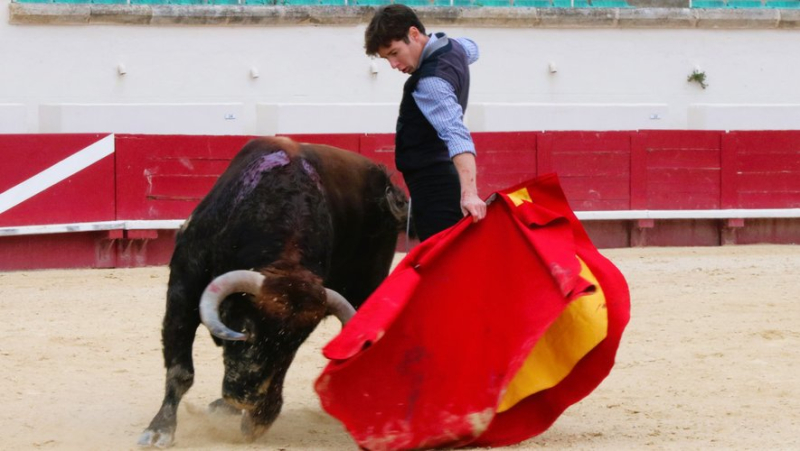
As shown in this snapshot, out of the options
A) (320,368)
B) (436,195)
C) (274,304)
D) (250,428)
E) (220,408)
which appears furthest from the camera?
(320,368)

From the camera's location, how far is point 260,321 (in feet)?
10.4

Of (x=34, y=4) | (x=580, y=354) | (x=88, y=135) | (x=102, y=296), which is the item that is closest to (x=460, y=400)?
(x=580, y=354)

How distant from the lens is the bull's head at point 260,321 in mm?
3160

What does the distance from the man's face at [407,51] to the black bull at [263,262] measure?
0.49 meters

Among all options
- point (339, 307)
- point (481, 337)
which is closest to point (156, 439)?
point (339, 307)

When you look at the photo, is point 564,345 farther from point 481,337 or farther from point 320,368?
point 320,368

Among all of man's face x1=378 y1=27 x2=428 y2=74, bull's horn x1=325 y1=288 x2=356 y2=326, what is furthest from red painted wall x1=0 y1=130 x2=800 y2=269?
man's face x1=378 y1=27 x2=428 y2=74

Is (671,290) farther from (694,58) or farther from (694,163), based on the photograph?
(694,58)

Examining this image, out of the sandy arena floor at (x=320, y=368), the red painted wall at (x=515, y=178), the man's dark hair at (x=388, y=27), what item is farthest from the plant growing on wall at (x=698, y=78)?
the man's dark hair at (x=388, y=27)

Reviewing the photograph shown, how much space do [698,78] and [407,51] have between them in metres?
9.33

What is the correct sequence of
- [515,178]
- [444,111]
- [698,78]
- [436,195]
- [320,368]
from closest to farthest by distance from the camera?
[444,111] < [436,195] < [320,368] < [515,178] < [698,78]

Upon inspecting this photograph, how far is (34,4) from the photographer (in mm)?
10523

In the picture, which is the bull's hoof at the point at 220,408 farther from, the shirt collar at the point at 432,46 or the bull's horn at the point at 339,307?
the shirt collar at the point at 432,46

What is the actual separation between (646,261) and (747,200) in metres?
1.84
